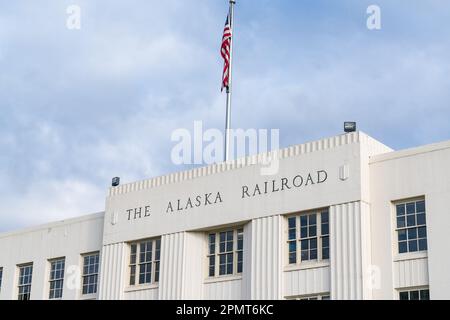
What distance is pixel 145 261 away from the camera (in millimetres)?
33531

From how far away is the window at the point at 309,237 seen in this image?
1142 inches

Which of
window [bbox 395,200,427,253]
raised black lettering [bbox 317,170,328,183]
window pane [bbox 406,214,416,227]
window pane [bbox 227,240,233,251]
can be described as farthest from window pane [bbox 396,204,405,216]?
window pane [bbox 227,240,233,251]

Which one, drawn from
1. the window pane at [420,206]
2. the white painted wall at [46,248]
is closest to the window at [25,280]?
the white painted wall at [46,248]

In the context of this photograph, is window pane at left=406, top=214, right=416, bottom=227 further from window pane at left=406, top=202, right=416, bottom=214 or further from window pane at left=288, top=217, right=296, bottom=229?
window pane at left=288, top=217, right=296, bottom=229

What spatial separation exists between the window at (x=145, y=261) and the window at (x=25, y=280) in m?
6.18

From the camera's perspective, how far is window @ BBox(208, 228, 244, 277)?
31188 millimetres

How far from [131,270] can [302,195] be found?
7952 millimetres

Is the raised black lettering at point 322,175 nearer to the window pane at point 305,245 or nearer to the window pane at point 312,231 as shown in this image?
the window pane at point 312,231

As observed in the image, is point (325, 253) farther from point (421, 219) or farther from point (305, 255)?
point (421, 219)

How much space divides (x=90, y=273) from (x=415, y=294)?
1396 cm
